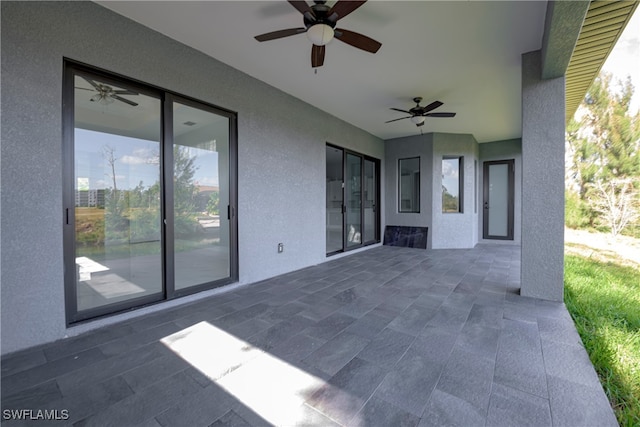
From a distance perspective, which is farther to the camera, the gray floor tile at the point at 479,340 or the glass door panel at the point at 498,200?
the glass door panel at the point at 498,200

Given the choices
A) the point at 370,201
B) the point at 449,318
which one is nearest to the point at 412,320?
the point at 449,318

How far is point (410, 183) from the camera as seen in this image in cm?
689

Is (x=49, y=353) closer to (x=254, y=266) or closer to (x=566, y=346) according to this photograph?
(x=254, y=266)

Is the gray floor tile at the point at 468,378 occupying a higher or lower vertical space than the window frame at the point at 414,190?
lower

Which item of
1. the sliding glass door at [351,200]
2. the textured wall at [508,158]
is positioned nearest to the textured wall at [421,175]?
the sliding glass door at [351,200]

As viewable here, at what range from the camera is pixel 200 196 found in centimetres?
314

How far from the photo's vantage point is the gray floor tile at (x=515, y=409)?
4.17ft

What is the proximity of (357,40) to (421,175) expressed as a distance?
15.8 feet

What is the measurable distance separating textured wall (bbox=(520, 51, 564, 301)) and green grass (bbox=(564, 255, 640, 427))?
0.37 meters

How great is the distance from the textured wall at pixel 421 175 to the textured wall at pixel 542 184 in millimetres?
3414

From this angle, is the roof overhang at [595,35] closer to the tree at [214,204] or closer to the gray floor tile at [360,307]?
the gray floor tile at [360,307]

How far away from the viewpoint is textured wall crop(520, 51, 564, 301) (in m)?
2.82

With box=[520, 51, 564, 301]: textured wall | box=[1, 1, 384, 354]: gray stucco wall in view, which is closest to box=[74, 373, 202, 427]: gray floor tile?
box=[1, 1, 384, 354]: gray stucco wall

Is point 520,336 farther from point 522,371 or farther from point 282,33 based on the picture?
point 282,33
